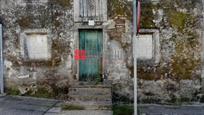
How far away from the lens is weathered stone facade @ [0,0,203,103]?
39.5 feet

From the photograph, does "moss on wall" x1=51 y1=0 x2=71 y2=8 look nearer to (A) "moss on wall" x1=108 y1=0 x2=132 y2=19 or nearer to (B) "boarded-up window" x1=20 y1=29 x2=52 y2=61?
(B) "boarded-up window" x1=20 y1=29 x2=52 y2=61

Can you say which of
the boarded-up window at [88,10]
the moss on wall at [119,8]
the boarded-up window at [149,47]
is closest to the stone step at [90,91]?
the boarded-up window at [149,47]

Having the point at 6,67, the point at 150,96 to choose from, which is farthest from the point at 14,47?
the point at 150,96

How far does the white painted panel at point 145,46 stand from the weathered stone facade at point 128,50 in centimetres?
12

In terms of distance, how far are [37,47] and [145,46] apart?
147 inches

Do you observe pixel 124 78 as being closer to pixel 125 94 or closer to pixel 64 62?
pixel 125 94

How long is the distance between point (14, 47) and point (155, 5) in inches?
200

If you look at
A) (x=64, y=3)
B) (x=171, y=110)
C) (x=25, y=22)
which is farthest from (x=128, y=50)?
(x=25, y=22)

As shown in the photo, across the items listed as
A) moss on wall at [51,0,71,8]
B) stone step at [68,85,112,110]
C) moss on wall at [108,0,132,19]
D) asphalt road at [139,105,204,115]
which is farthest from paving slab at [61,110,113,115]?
moss on wall at [51,0,71,8]

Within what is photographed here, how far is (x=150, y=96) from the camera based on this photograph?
475 inches

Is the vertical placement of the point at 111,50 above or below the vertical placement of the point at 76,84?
above

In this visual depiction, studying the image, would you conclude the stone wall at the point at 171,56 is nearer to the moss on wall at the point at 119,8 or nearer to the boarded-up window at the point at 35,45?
the moss on wall at the point at 119,8

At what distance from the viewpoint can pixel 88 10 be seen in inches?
482

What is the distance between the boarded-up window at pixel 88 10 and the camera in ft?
39.9
